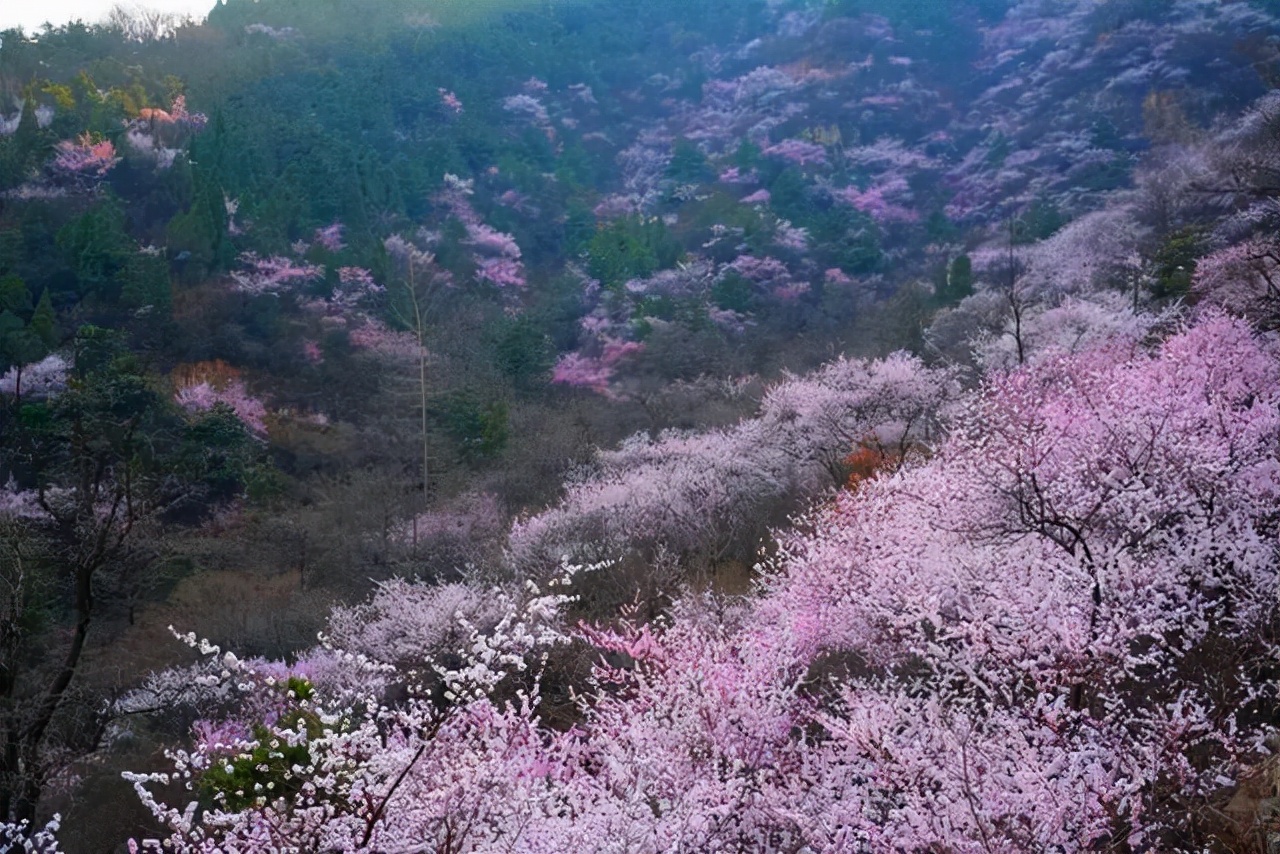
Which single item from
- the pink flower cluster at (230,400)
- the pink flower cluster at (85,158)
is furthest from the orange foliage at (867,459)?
the pink flower cluster at (85,158)

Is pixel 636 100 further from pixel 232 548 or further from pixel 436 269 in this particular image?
pixel 232 548

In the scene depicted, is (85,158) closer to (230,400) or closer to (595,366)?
(230,400)

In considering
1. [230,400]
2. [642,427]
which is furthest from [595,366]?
[230,400]

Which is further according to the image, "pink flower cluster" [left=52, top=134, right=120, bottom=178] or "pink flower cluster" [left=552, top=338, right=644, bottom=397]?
"pink flower cluster" [left=552, top=338, right=644, bottom=397]

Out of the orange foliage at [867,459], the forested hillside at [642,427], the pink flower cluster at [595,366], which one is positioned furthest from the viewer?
the pink flower cluster at [595,366]

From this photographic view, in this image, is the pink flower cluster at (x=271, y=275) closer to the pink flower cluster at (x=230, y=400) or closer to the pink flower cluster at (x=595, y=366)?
the pink flower cluster at (x=230, y=400)

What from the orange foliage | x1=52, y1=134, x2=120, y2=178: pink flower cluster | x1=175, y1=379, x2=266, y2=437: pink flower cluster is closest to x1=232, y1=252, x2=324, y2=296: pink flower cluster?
x1=175, y1=379, x2=266, y2=437: pink flower cluster

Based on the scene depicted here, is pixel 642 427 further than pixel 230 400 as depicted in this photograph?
No

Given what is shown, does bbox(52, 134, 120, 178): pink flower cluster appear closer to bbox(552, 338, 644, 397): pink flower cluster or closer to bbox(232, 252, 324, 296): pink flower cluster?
bbox(232, 252, 324, 296): pink flower cluster

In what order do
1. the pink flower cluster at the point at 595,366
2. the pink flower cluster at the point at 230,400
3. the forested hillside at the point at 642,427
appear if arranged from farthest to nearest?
the pink flower cluster at the point at 595,366 → the pink flower cluster at the point at 230,400 → the forested hillside at the point at 642,427
